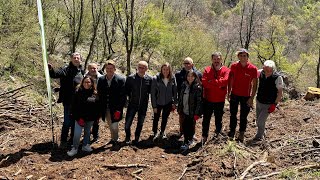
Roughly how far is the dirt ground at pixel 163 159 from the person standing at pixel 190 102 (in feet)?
1.39

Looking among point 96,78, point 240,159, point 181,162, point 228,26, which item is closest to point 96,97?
point 96,78

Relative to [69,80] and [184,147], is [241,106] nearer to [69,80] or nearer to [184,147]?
[184,147]

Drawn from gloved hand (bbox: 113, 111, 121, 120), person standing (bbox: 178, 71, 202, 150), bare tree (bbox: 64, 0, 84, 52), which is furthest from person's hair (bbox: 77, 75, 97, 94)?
bare tree (bbox: 64, 0, 84, 52)

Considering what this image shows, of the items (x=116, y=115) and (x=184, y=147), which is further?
(x=184, y=147)

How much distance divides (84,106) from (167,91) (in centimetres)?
174

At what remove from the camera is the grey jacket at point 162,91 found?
7.29 metres

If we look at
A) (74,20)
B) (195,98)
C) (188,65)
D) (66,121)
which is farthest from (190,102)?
(74,20)

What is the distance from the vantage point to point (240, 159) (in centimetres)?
588

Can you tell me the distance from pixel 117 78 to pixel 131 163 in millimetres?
1727

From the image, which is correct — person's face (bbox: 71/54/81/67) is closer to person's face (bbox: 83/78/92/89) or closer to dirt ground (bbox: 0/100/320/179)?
person's face (bbox: 83/78/92/89)

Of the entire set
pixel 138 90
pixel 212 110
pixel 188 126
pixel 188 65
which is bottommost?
pixel 188 126

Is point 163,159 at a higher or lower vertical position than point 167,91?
lower

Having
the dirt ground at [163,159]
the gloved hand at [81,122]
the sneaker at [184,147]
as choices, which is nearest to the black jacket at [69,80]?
the gloved hand at [81,122]

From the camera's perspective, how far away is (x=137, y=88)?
284 inches
